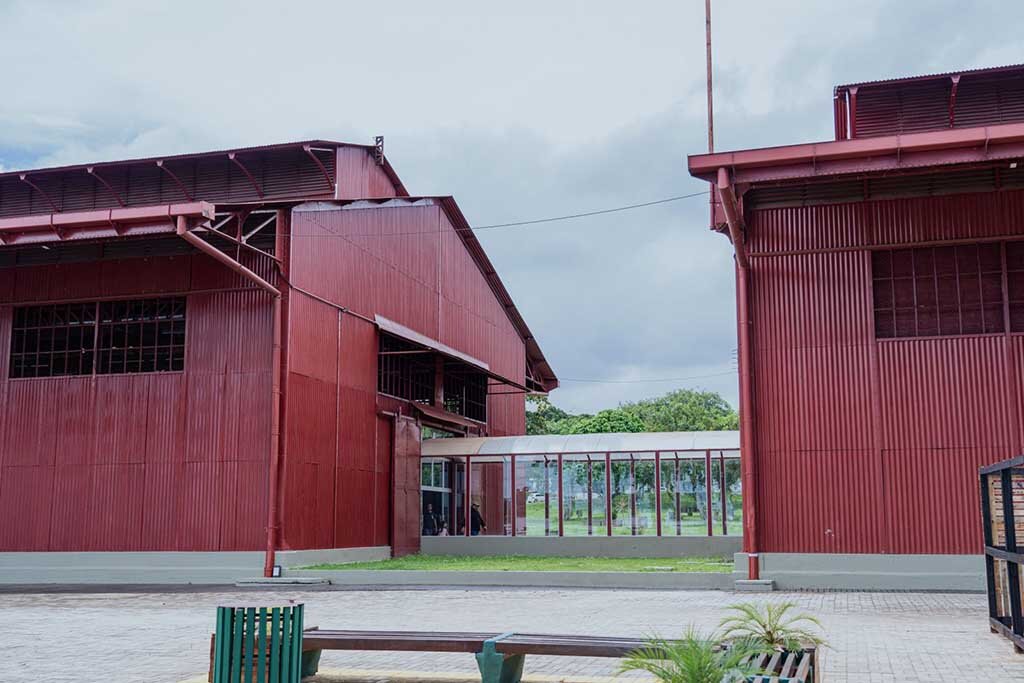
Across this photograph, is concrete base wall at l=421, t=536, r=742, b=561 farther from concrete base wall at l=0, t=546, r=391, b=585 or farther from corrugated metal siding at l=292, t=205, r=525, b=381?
corrugated metal siding at l=292, t=205, r=525, b=381

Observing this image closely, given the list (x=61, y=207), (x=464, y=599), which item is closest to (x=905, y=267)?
(x=464, y=599)

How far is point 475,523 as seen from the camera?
31016 millimetres

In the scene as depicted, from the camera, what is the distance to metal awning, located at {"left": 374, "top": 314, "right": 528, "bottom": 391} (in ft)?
96.9

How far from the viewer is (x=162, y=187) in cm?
2723

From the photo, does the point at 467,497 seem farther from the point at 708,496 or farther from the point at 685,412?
the point at 685,412

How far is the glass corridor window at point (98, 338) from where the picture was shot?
25516 millimetres

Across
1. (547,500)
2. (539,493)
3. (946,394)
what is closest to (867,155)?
(946,394)

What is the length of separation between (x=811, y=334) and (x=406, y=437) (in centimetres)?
1361

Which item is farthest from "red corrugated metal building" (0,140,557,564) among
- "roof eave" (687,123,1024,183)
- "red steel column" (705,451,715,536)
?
"roof eave" (687,123,1024,183)

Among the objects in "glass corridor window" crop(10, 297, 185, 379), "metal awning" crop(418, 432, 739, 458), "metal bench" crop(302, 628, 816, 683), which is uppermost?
"glass corridor window" crop(10, 297, 185, 379)

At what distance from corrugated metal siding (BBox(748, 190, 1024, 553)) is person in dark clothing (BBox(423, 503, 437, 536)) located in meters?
13.1

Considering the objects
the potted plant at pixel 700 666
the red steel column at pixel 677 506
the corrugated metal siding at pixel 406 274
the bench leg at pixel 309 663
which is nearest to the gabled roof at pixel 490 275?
the corrugated metal siding at pixel 406 274

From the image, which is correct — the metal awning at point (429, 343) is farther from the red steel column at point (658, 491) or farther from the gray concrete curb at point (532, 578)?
the gray concrete curb at point (532, 578)

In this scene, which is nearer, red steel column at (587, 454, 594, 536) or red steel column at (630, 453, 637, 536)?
red steel column at (630, 453, 637, 536)
